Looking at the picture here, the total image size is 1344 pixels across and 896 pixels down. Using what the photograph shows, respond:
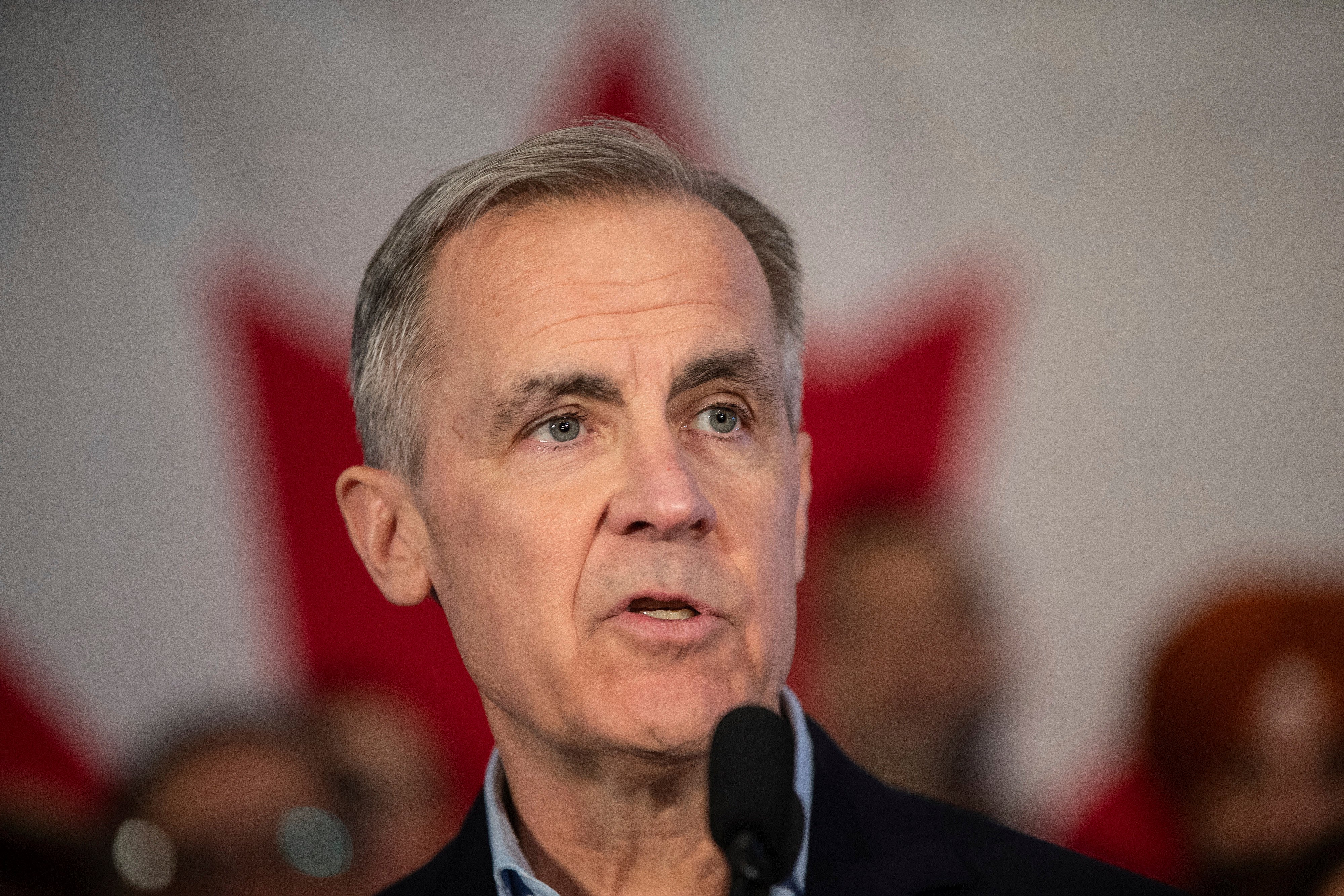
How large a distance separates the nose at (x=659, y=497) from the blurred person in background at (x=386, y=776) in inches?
79.8

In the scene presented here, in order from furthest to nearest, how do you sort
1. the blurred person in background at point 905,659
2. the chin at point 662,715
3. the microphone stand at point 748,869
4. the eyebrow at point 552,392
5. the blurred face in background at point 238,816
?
1. the blurred person in background at point 905,659
2. the blurred face in background at point 238,816
3. the eyebrow at point 552,392
4. the chin at point 662,715
5. the microphone stand at point 748,869

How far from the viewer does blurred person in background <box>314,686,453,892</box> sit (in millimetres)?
3334

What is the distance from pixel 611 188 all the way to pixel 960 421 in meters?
2.80

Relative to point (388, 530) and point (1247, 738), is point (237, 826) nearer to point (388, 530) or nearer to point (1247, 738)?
point (388, 530)

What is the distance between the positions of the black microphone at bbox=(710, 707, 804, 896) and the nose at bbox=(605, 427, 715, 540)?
32 centimetres

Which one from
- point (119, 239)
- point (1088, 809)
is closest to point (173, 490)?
point (119, 239)

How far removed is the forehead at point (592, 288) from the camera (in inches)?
65.8

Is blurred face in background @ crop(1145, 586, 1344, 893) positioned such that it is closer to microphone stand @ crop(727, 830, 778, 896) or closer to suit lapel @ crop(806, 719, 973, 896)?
suit lapel @ crop(806, 719, 973, 896)

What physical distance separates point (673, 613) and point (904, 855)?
47 centimetres

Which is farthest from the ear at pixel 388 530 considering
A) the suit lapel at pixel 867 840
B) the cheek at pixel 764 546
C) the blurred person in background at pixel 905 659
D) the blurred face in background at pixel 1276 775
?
the blurred face in background at pixel 1276 775

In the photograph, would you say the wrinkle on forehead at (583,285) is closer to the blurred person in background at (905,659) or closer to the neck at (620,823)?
the neck at (620,823)

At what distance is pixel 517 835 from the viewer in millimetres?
1875

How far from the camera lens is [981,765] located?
391cm

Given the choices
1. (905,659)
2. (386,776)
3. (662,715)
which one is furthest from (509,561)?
(905,659)
